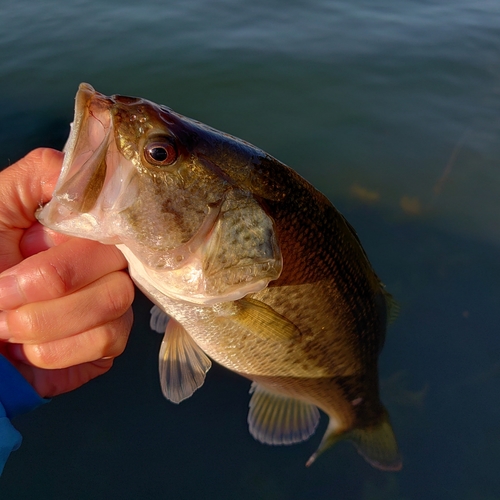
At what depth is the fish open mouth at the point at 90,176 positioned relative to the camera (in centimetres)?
123

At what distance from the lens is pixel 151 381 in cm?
248

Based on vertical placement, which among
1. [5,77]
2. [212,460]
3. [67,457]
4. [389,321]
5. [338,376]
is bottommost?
[212,460]

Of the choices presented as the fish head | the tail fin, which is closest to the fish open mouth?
the fish head

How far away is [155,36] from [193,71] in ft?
4.23

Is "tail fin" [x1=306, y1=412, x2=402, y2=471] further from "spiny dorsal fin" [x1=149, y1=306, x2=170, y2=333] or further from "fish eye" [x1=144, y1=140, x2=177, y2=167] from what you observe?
"fish eye" [x1=144, y1=140, x2=177, y2=167]

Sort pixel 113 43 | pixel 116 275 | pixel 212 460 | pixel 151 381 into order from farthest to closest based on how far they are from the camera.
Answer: pixel 113 43, pixel 151 381, pixel 212 460, pixel 116 275

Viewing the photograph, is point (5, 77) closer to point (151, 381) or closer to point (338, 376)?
point (151, 381)

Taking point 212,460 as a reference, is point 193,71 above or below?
above

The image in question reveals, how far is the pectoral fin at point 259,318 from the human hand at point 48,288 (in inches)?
17.9

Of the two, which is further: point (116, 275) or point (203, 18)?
point (203, 18)

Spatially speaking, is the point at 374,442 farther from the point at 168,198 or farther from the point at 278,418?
the point at 168,198

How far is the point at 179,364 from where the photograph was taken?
6.32ft

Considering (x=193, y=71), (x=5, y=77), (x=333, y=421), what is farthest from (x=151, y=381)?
(x=5, y=77)

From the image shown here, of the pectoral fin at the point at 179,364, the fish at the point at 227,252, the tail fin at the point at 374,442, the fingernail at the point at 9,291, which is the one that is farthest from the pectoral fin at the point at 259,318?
the tail fin at the point at 374,442
